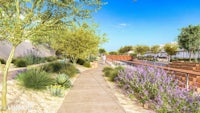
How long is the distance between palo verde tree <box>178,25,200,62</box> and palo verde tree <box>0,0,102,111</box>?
3952cm

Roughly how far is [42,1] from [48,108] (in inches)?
128

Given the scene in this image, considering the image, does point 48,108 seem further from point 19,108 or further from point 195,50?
point 195,50

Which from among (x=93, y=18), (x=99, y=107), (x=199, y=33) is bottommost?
(x=99, y=107)

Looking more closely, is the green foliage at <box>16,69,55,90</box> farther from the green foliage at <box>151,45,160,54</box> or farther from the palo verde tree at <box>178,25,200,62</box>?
the green foliage at <box>151,45,160,54</box>

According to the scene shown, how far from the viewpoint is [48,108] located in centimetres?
666

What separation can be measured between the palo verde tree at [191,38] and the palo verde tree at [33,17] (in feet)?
130

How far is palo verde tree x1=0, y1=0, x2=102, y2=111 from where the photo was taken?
17.6ft

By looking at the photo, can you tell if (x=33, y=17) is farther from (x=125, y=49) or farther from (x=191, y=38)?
(x=125, y=49)

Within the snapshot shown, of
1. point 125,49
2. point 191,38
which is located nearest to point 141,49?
point 125,49

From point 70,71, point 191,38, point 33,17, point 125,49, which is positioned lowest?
point 70,71

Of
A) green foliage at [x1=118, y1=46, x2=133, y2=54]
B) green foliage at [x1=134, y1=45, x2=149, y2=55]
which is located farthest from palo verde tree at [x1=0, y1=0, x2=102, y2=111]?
green foliage at [x1=118, y1=46, x2=133, y2=54]

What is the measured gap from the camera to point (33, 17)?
5688mm

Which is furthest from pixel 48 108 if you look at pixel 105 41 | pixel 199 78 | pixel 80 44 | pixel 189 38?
pixel 189 38

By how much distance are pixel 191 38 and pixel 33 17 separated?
40.8 meters
